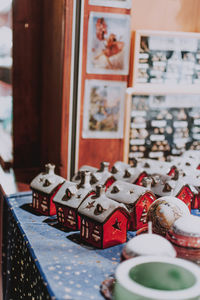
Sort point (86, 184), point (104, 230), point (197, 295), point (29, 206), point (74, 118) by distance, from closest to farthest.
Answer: point (197, 295), point (104, 230), point (86, 184), point (29, 206), point (74, 118)

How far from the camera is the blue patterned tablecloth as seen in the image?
1.47 metres

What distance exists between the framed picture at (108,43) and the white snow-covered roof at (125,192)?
1143 millimetres

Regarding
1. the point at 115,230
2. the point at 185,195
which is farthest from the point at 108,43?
the point at 115,230

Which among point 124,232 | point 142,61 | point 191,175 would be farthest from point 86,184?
point 142,61

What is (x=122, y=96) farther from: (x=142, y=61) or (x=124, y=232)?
→ (x=124, y=232)

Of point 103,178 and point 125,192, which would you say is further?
point 103,178

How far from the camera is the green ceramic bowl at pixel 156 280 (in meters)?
1.17

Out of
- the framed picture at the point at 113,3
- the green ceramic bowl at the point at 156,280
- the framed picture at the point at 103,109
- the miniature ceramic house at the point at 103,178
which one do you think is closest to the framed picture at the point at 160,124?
the framed picture at the point at 103,109

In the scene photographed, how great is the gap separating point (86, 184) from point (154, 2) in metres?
1.73

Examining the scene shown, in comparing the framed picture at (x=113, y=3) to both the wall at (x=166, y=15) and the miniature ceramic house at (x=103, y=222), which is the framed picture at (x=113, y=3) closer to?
the wall at (x=166, y=15)

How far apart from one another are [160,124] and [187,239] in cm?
183

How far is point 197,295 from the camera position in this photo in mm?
1170

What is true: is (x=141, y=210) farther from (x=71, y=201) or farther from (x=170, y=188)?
(x=71, y=201)

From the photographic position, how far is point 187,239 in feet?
4.95
